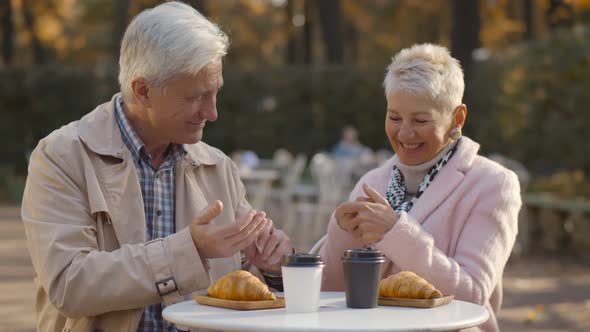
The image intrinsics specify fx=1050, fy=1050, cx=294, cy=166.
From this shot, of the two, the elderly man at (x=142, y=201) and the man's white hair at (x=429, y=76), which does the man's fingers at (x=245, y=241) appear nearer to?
the elderly man at (x=142, y=201)

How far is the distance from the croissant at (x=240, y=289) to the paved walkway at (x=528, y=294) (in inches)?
177

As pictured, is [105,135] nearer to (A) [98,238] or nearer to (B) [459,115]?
(A) [98,238]

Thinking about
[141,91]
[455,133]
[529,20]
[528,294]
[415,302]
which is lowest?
[528,294]

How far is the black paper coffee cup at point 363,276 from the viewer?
292 centimetres

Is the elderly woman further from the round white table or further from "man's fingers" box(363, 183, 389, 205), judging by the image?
the round white table

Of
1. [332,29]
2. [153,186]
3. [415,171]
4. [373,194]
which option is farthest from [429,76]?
[332,29]

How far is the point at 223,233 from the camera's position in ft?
9.90

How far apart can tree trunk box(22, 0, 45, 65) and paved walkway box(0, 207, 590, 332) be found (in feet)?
57.6

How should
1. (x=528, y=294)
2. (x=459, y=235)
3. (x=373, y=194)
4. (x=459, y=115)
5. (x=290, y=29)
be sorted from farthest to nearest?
(x=290, y=29), (x=528, y=294), (x=459, y=115), (x=459, y=235), (x=373, y=194)

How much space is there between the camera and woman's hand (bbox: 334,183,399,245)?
325 centimetres

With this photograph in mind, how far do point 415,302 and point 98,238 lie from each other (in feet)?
3.30

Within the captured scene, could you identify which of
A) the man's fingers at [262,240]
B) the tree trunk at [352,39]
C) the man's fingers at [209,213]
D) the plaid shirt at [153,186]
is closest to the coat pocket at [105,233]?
the plaid shirt at [153,186]

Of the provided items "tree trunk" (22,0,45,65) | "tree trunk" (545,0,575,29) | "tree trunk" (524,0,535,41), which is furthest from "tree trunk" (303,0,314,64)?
"tree trunk" (545,0,575,29)

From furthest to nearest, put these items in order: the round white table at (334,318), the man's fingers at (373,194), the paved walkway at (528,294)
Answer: the paved walkway at (528,294) < the man's fingers at (373,194) < the round white table at (334,318)
